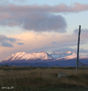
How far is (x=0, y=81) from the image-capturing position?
1567 inches

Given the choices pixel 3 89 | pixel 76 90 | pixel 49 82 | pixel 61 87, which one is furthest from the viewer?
pixel 49 82

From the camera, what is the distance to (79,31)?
1909 inches

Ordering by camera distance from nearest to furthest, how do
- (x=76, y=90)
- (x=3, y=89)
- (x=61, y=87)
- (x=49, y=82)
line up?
(x=3, y=89)
(x=76, y=90)
(x=61, y=87)
(x=49, y=82)

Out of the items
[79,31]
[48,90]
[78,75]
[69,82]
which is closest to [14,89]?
[48,90]

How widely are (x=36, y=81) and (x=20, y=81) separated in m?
2.37

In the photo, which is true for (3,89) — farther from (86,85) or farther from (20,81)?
(86,85)

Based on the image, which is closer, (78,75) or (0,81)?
(0,81)

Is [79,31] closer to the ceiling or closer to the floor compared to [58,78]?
closer to the ceiling

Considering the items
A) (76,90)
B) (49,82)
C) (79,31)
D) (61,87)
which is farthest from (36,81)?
(79,31)

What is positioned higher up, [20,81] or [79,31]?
[79,31]

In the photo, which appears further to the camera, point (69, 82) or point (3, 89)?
point (69, 82)

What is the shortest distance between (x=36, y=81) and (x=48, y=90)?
608cm

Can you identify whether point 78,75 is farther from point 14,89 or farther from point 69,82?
point 14,89

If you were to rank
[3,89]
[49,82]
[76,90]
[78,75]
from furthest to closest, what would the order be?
[78,75] → [49,82] → [76,90] → [3,89]
